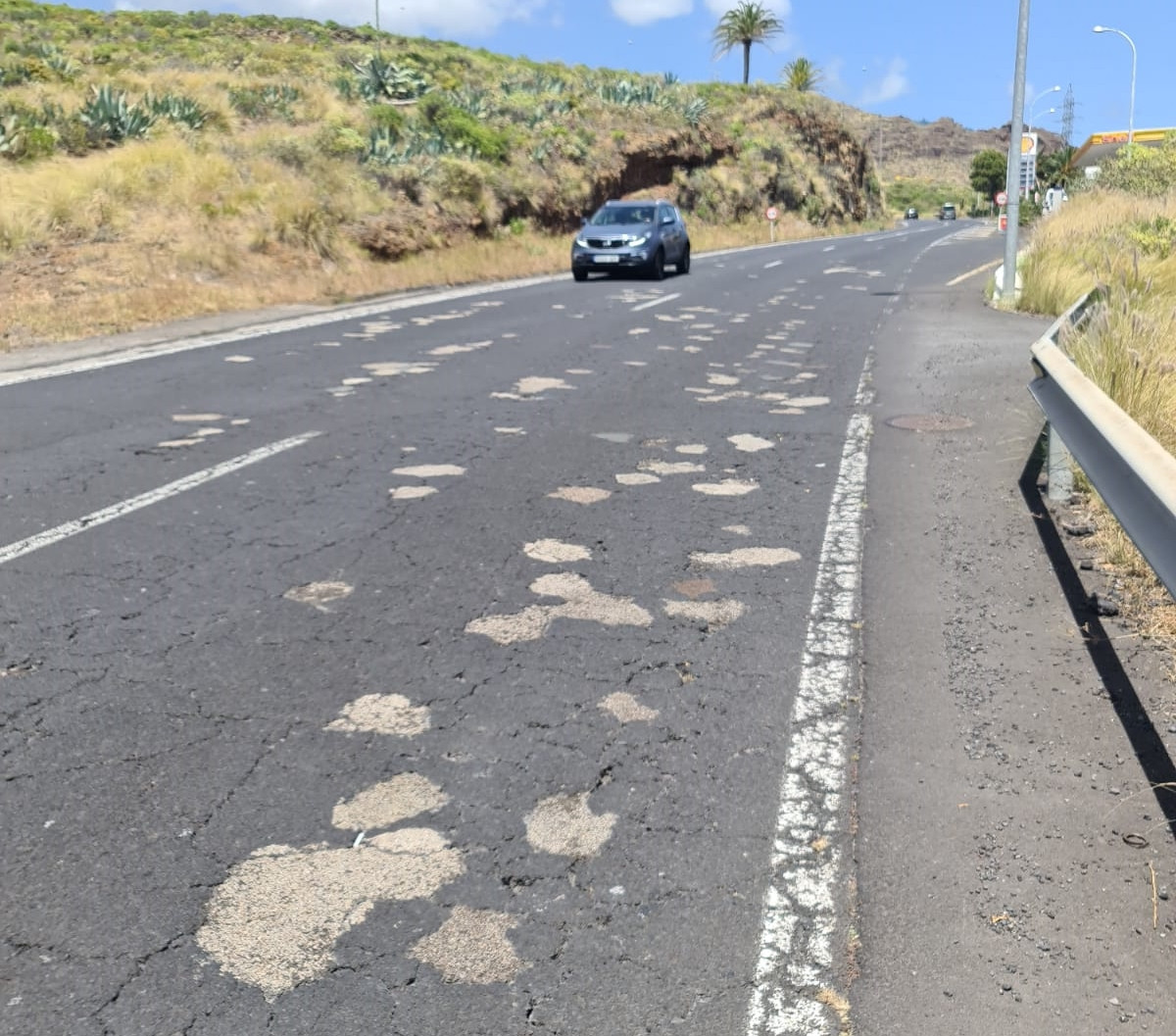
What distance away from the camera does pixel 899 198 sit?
13200 cm

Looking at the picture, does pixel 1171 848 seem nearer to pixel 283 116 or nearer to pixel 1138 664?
pixel 1138 664

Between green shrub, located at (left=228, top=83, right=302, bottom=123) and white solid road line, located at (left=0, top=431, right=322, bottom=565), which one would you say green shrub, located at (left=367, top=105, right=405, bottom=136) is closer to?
green shrub, located at (left=228, top=83, right=302, bottom=123)

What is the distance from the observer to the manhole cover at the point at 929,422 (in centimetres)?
845

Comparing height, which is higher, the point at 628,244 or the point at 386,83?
the point at 386,83

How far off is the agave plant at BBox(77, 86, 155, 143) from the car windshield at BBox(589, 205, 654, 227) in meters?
8.79

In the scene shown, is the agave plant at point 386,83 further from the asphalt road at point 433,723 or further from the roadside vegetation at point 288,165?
the asphalt road at point 433,723

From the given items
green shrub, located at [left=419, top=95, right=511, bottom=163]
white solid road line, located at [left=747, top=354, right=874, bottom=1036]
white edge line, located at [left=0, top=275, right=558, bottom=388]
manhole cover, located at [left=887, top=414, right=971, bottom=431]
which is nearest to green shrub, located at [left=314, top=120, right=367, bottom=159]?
green shrub, located at [left=419, top=95, right=511, bottom=163]

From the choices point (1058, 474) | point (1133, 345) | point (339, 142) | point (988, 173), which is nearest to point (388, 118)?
point (339, 142)

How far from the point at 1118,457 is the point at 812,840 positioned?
5.53 ft

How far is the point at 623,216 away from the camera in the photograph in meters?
23.8

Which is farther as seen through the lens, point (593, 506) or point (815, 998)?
point (593, 506)

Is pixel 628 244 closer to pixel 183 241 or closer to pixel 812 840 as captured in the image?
pixel 183 241

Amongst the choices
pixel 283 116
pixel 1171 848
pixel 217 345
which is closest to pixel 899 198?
pixel 283 116

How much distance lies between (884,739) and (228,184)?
19027mm
